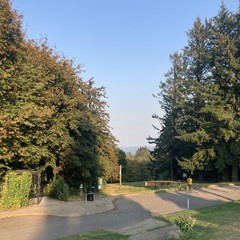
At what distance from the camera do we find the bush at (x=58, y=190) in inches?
802

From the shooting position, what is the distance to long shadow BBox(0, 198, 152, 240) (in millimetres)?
11047

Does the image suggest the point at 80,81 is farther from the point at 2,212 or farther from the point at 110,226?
the point at 110,226

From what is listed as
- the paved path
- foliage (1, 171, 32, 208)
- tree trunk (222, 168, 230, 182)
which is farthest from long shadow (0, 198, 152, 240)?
tree trunk (222, 168, 230, 182)

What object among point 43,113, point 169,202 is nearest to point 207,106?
point 169,202

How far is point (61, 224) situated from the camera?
1293cm

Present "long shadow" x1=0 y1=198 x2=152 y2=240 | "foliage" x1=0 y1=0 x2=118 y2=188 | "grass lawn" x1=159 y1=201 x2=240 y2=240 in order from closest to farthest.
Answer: "grass lawn" x1=159 y1=201 x2=240 y2=240 < "long shadow" x1=0 y1=198 x2=152 y2=240 < "foliage" x1=0 y1=0 x2=118 y2=188

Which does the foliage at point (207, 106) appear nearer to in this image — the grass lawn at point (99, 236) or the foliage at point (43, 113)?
the foliage at point (43, 113)

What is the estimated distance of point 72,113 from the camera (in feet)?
73.6

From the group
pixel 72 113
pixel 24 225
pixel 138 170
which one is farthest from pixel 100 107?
pixel 138 170

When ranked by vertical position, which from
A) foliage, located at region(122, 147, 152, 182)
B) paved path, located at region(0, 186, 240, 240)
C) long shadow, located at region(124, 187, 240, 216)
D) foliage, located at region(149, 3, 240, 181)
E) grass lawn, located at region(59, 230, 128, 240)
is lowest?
grass lawn, located at region(59, 230, 128, 240)

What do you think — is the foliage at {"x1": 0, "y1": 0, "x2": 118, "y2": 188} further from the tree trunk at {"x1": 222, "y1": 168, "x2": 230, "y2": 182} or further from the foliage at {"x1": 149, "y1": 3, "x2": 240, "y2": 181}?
the tree trunk at {"x1": 222, "y1": 168, "x2": 230, "y2": 182}

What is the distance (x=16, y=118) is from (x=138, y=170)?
45.1 metres

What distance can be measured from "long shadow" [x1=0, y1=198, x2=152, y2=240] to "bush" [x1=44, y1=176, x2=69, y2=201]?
16.1 feet

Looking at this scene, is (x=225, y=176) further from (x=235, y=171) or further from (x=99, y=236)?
(x=99, y=236)
